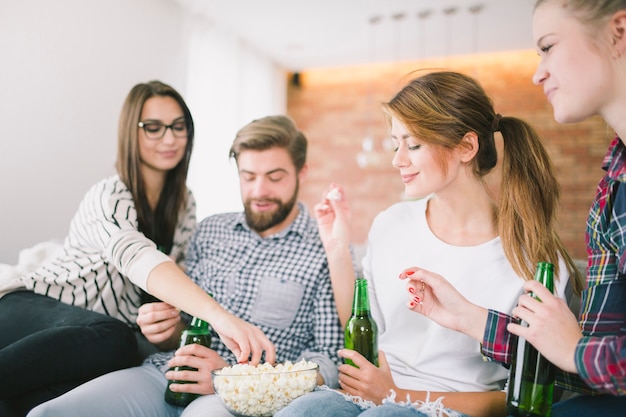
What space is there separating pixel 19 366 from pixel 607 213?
4.65 feet

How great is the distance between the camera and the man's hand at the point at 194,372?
Result: 1.48 m

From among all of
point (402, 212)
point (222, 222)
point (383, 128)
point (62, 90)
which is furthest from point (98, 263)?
point (383, 128)

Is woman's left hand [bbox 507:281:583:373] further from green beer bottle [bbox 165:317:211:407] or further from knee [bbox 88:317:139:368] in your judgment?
knee [bbox 88:317:139:368]

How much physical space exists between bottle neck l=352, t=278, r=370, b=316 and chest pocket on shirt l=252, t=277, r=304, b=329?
0.42 metres

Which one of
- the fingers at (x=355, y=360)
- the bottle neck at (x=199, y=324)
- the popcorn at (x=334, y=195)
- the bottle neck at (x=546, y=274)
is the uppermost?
the popcorn at (x=334, y=195)

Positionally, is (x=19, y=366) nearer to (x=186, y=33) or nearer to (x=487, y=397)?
(x=487, y=397)

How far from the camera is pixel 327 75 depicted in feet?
21.4

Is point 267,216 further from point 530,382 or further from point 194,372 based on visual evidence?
point 530,382

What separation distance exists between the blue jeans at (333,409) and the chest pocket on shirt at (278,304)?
658 millimetres

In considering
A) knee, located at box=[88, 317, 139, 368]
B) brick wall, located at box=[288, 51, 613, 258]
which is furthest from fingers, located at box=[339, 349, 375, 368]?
brick wall, located at box=[288, 51, 613, 258]

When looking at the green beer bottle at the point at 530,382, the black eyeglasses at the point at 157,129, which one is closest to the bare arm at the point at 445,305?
the green beer bottle at the point at 530,382

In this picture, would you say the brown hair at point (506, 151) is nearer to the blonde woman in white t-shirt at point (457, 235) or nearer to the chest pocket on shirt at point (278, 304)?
the blonde woman in white t-shirt at point (457, 235)

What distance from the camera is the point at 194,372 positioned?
1483 millimetres

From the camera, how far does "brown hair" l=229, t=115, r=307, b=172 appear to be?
202 centimetres
